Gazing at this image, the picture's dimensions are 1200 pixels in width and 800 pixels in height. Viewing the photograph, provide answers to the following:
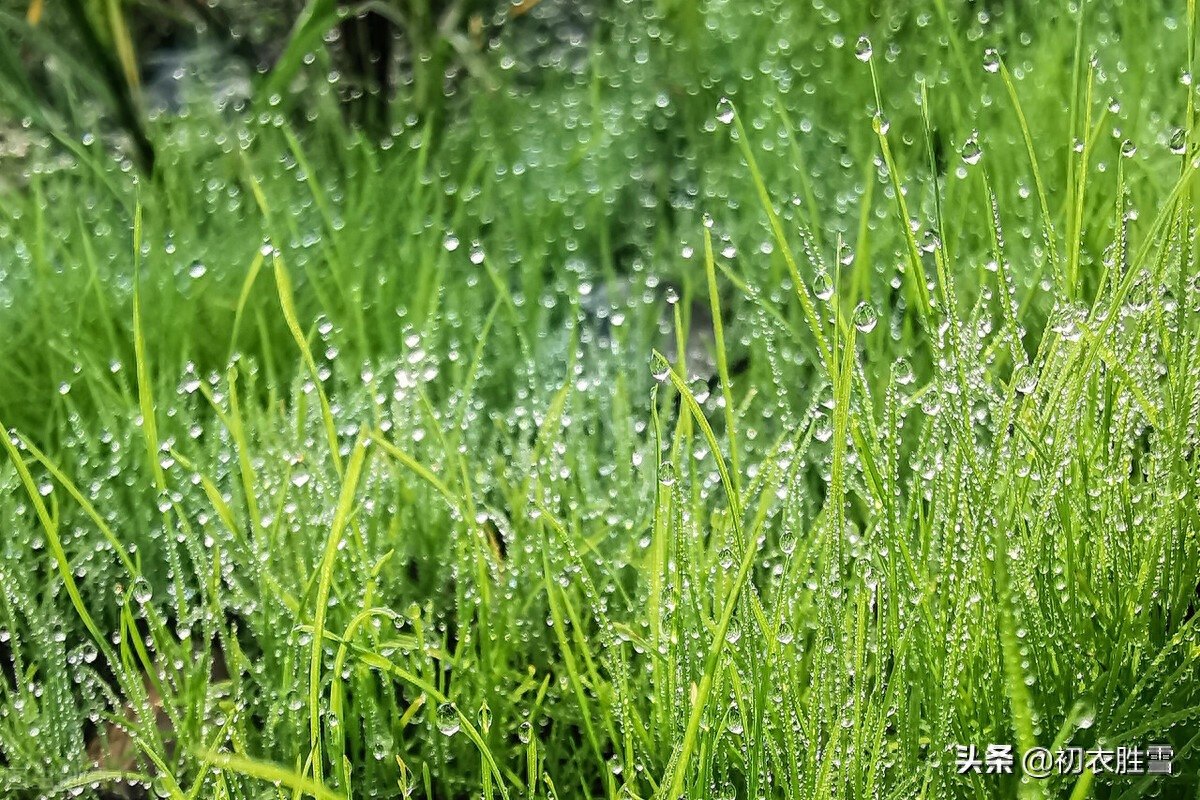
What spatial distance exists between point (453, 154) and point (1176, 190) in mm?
1296

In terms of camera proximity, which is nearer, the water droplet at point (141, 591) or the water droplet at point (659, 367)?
the water droplet at point (659, 367)

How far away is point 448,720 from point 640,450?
1.32ft

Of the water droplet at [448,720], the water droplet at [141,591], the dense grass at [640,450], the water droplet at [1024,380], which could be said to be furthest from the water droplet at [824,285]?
the water droplet at [141,591]

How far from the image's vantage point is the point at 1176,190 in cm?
62

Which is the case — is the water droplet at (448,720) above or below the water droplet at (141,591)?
below

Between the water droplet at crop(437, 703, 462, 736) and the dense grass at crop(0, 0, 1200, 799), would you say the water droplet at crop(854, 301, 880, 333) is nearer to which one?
the dense grass at crop(0, 0, 1200, 799)

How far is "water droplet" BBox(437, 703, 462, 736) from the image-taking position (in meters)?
0.71

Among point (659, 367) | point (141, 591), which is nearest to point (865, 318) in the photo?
point (659, 367)

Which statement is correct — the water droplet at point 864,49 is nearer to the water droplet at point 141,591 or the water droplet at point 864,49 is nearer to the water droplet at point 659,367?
the water droplet at point 659,367

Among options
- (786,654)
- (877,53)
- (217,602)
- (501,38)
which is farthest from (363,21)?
(786,654)

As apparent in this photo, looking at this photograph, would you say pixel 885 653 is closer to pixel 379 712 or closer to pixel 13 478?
pixel 379 712

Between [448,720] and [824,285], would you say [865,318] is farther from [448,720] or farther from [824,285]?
[448,720]

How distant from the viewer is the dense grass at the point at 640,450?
0.66 meters

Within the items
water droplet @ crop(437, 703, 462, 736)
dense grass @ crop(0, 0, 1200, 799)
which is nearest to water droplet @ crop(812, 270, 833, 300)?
dense grass @ crop(0, 0, 1200, 799)
